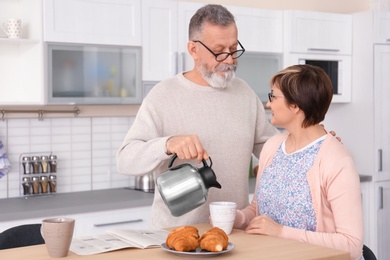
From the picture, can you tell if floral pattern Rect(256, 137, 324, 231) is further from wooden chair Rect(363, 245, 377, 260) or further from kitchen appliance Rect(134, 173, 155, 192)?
kitchen appliance Rect(134, 173, 155, 192)

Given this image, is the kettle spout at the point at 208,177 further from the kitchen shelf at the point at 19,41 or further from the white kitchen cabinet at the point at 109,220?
the kitchen shelf at the point at 19,41

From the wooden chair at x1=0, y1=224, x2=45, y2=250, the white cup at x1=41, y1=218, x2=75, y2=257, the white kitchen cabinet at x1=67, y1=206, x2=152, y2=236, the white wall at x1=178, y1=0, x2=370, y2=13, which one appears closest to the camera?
the white cup at x1=41, y1=218, x2=75, y2=257

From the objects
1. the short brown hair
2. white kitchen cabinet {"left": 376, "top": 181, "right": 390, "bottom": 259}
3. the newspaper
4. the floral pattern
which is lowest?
white kitchen cabinet {"left": 376, "top": 181, "right": 390, "bottom": 259}

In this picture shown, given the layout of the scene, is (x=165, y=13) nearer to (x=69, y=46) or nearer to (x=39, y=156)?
(x=69, y=46)

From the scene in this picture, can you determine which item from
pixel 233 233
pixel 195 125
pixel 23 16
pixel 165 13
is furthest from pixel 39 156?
pixel 233 233

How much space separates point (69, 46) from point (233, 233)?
1.89 m

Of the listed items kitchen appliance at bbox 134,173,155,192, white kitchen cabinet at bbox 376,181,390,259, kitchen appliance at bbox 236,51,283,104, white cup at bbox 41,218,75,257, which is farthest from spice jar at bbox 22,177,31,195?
white kitchen cabinet at bbox 376,181,390,259

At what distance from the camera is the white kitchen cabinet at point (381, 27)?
15.5 ft

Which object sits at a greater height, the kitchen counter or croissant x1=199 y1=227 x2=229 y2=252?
croissant x1=199 y1=227 x2=229 y2=252

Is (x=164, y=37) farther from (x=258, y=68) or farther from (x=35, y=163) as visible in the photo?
(x=35, y=163)

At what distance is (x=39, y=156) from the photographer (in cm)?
406

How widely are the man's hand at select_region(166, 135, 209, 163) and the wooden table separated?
0.29 m

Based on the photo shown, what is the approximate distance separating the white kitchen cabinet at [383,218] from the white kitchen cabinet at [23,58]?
2.44 metres

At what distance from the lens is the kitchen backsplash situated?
4.02 meters
